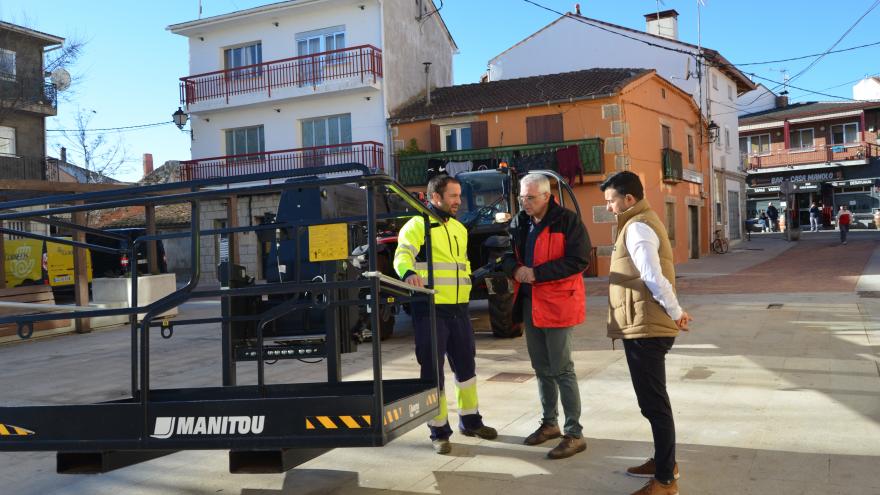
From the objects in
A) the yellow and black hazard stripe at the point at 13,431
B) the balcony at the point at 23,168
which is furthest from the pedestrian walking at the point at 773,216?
the yellow and black hazard stripe at the point at 13,431

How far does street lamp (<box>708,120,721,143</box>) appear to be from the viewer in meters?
28.0

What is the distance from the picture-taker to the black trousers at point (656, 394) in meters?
3.53

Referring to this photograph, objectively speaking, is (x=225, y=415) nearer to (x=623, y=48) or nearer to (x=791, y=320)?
(x=791, y=320)

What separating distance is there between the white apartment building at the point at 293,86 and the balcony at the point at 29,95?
587cm

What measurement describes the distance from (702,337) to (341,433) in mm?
6420

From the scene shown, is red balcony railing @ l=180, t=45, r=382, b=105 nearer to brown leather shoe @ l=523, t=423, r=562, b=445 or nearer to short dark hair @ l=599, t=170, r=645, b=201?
brown leather shoe @ l=523, t=423, r=562, b=445

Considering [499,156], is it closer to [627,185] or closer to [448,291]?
[448,291]

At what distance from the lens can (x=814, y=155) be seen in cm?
4116

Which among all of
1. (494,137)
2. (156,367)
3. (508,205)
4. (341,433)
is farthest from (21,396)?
(494,137)

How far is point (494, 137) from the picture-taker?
22750mm

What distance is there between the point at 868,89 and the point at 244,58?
3862 centimetres

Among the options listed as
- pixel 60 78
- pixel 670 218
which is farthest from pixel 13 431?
pixel 60 78

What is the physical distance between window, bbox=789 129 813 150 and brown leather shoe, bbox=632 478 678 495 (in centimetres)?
4426

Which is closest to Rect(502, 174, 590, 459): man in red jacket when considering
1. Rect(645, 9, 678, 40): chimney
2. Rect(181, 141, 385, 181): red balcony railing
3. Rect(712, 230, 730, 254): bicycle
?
Rect(181, 141, 385, 181): red balcony railing
